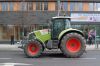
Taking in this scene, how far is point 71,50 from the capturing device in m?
22.9

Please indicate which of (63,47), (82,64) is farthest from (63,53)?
(82,64)

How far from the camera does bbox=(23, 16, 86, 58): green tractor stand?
22766 mm

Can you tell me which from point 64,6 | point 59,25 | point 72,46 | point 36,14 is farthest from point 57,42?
point 64,6

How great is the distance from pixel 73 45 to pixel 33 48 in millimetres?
2647

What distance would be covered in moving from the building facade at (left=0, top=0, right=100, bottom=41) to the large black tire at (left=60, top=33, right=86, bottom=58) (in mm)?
22243

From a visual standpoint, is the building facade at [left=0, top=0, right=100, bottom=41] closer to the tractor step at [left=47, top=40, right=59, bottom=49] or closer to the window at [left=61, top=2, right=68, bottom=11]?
the window at [left=61, top=2, right=68, bottom=11]

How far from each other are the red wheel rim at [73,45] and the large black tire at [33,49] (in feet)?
5.98

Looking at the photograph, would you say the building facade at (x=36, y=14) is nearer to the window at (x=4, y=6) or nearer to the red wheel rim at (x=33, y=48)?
the window at (x=4, y=6)

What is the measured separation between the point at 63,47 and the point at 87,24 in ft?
79.3

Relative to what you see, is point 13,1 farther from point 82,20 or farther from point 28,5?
→ point 82,20

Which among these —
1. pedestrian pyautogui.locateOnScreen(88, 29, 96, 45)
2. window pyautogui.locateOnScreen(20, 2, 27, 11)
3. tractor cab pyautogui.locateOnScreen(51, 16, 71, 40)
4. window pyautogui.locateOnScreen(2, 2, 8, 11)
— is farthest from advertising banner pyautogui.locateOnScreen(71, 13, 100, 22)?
tractor cab pyautogui.locateOnScreen(51, 16, 71, 40)

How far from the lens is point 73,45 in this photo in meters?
23.2

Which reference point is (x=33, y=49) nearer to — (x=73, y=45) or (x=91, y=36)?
(x=73, y=45)

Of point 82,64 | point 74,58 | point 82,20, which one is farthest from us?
point 82,20
